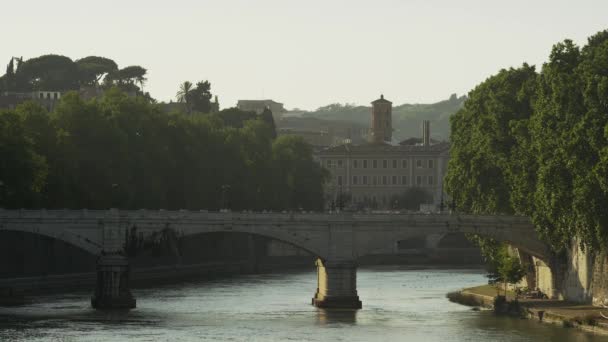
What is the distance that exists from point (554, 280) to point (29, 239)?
3950cm

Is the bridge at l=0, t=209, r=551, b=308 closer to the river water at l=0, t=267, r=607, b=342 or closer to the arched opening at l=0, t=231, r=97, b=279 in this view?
the river water at l=0, t=267, r=607, b=342

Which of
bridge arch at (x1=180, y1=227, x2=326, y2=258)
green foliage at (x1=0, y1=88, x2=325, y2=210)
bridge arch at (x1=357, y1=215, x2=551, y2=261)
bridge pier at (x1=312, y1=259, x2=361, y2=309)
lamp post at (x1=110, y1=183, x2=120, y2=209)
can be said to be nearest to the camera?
bridge pier at (x1=312, y1=259, x2=361, y2=309)

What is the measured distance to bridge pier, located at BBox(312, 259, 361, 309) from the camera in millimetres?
114438

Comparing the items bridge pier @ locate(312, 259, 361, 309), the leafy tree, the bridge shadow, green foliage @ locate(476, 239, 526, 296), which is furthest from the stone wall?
the leafy tree

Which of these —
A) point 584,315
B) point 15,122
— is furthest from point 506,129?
point 15,122

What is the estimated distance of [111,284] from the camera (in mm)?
113375

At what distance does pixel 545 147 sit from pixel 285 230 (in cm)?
1803

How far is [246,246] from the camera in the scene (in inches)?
7288

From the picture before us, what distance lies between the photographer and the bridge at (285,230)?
113m

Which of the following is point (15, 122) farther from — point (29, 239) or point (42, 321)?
point (42, 321)

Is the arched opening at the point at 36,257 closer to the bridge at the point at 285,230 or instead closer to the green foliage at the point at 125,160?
the green foliage at the point at 125,160

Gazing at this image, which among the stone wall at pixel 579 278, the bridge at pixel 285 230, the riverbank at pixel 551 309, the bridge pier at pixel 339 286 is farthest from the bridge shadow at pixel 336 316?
the stone wall at pixel 579 278

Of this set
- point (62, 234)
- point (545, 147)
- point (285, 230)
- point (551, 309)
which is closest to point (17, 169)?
point (62, 234)

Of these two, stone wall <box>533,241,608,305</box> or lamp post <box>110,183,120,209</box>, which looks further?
lamp post <box>110,183,120,209</box>
